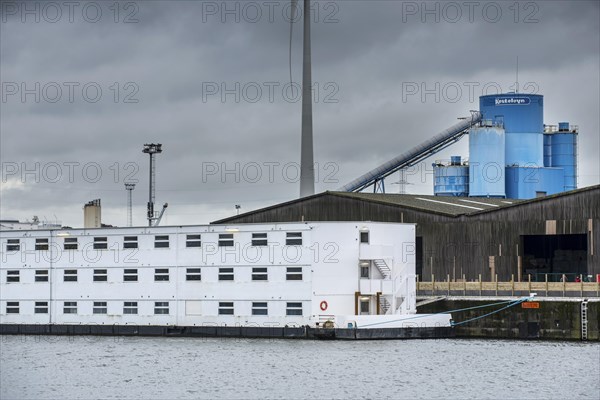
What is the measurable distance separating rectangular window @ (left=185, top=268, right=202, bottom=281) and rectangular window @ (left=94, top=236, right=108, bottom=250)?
6018mm

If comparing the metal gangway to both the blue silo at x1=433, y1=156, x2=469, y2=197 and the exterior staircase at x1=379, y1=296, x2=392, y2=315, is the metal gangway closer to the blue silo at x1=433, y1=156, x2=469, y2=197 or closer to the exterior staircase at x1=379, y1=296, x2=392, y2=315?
the blue silo at x1=433, y1=156, x2=469, y2=197

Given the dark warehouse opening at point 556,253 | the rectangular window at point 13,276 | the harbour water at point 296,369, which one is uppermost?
the dark warehouse opening at point 556,253

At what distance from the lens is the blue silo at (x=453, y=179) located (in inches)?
5399

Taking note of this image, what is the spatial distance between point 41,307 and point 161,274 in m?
9.24

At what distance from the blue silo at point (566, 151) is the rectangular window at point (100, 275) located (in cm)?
6187

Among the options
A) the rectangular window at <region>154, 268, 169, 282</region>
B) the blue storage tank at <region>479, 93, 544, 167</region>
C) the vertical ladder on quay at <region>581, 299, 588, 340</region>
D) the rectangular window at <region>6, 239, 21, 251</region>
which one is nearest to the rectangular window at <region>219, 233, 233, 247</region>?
the rectangular window at <region>154, 268, 169, 282</region>

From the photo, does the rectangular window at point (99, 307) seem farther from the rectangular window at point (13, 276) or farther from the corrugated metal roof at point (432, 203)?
the corrugated metal roof at point (432, 203)

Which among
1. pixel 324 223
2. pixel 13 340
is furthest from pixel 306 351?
pixel 13 340

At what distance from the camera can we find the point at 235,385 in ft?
221

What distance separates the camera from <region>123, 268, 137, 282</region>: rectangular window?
90.2m

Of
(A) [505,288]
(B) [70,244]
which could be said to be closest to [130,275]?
(B) [70,244]

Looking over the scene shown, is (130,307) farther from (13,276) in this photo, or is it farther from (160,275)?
(13,276)

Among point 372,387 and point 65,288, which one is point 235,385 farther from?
point 65,288

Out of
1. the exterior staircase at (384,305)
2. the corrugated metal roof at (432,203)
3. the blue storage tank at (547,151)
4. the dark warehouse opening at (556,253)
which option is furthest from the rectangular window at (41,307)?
the blue storage tank at (547,151)
